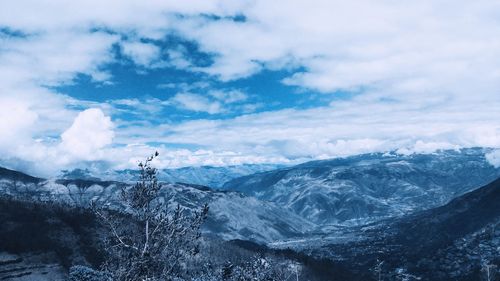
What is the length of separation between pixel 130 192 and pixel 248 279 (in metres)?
21.9

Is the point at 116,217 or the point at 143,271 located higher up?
the point at 116,217

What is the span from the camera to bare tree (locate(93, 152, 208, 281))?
3256cm

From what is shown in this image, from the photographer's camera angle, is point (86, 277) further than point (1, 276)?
No

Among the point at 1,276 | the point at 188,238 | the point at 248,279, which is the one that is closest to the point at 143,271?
the point at 188,238

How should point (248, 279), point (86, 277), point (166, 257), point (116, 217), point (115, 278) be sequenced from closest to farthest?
point (115, 278) < point (166, 257) < point (116, 217) < point (248, 279) < point (86, 277)

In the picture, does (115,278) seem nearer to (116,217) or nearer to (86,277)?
(116,217)

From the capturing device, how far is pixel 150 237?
112 feet

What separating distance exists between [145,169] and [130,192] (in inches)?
85.1

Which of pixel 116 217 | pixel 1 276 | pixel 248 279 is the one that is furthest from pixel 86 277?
pixel 1 276

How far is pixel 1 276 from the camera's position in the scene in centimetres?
19675

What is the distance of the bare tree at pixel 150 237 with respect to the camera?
107 ft

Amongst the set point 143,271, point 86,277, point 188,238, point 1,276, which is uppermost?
point 188,238

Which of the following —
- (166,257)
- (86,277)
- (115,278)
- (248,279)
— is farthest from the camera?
(86,277)

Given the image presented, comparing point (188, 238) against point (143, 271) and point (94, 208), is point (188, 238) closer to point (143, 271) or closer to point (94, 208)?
point (143, 271)
